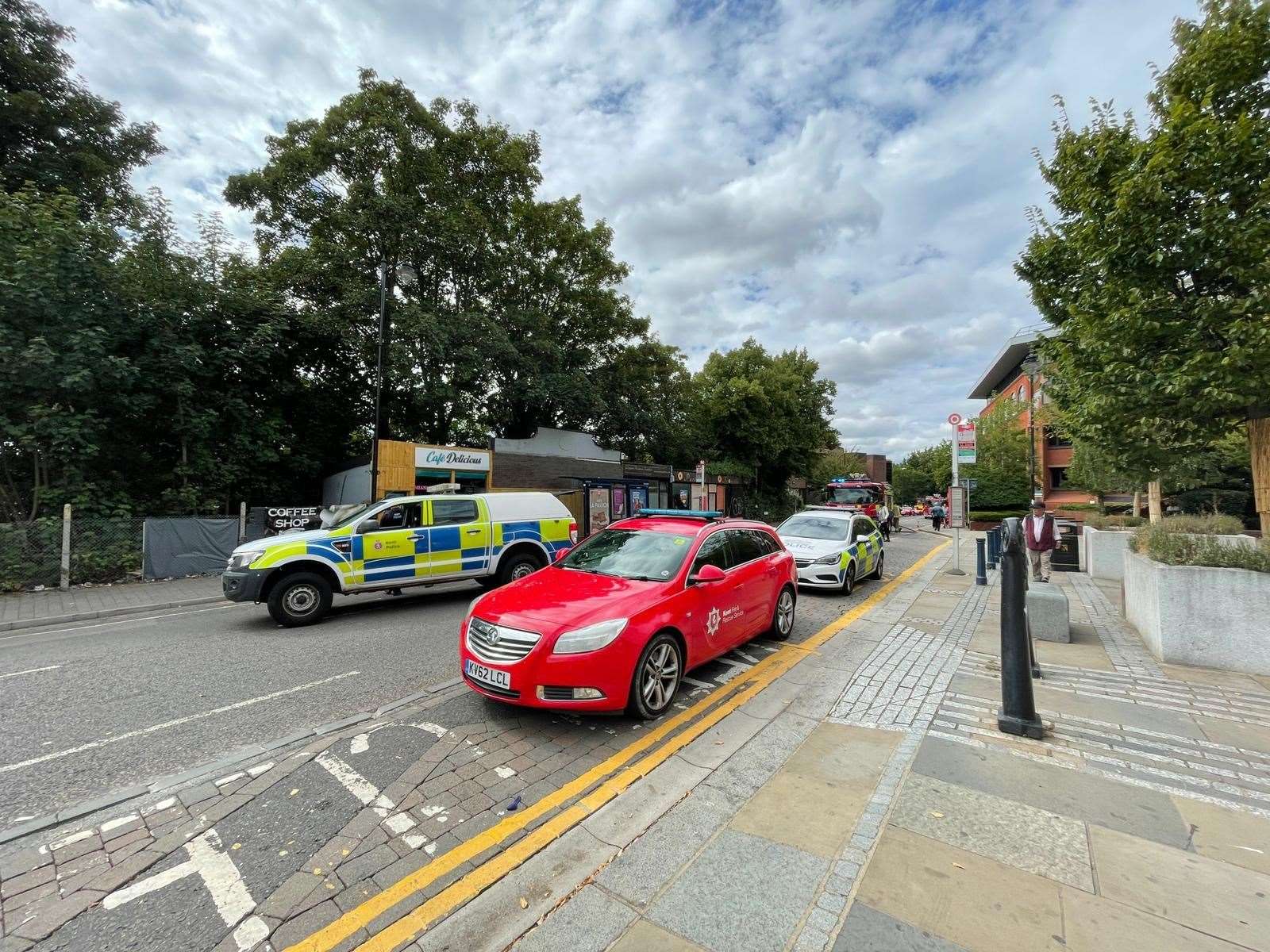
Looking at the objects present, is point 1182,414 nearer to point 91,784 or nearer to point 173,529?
point 91,784

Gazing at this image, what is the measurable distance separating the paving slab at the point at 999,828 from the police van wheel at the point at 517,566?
720cm

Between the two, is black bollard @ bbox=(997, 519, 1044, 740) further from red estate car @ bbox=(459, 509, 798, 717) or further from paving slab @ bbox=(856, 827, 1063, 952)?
red estate car @ bbox=(459, 509, 798, 717)

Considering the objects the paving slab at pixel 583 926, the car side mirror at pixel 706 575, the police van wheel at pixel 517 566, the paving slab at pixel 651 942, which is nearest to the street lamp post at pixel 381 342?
the police van wheel at pixel 517 566

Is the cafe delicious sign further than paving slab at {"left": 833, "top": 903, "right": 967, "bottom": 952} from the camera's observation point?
Yes

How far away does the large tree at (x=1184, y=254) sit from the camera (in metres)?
5.58

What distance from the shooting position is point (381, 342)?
15195mm

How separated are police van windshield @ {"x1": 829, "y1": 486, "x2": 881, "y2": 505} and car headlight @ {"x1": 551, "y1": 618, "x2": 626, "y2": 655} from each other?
20058 mm

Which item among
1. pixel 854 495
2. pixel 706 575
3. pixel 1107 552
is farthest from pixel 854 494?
pixel 706 575

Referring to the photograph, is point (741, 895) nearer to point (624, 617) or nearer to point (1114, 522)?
point (624, 617)

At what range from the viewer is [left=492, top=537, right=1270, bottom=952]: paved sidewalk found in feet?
6.93

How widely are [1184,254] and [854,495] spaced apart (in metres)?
17.2

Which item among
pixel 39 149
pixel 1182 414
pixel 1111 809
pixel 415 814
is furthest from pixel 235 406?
pixel 1182 414

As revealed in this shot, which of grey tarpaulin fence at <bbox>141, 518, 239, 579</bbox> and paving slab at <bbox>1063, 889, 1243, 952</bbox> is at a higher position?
grey tarpaulin fence at <bbox>141, 518, 239, 579</bbox>

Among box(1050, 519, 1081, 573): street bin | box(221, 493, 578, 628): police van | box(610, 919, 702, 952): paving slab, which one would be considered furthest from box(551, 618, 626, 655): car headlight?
box(1050, 519, 1081, 573): street bin
